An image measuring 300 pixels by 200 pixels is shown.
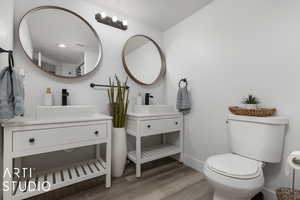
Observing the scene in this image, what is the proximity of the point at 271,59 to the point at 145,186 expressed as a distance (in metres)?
1.73

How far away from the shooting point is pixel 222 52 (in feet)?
5.38

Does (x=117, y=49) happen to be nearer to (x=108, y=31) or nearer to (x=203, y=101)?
(x=108, y=31)

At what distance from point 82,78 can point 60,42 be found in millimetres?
453

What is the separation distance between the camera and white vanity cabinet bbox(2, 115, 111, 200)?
1.06 meters

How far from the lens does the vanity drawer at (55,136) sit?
109cm

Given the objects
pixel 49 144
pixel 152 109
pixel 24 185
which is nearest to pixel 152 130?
pixel 152 109

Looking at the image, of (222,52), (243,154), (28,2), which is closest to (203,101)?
(222,52)

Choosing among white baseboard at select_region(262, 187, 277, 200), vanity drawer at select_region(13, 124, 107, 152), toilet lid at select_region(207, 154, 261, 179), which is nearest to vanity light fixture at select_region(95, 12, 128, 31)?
vanity drawer at select_region(13, 124, 107, 152)

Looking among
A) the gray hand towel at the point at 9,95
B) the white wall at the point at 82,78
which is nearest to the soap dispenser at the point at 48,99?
the white wall at the point at 82,78

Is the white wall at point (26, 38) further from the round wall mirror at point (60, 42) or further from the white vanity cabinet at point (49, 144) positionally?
the white vanity cabinet at point (49, 144)

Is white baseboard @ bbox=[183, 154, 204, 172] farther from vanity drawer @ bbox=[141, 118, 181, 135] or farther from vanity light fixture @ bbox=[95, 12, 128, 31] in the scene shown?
vanity light fixture @ bbox=[95, 12, 128, 31]

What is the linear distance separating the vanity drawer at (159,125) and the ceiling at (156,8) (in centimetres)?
145

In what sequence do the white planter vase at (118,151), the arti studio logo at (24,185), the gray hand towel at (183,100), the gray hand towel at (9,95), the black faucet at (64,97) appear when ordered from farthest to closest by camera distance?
1. the gray hand towel at (183,100)
2. the white planter vase at (118,151)
3. the black faucet at (64,97)
4. the arti studio logo at (24,185)
5. the gray hand towel at (9,95)

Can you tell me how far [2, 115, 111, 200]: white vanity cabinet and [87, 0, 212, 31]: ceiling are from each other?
1421 mm
